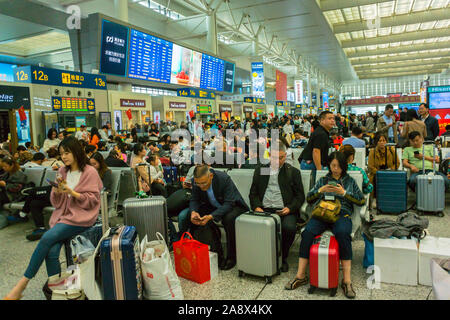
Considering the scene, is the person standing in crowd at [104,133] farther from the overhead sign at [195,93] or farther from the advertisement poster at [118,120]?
the overhead sign at [195,93]

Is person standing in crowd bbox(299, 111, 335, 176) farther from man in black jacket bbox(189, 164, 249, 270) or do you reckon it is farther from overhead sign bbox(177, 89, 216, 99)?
overhead sign bbox(177, 89, 216, 99)

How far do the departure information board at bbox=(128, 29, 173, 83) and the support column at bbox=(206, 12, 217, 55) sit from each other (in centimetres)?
373

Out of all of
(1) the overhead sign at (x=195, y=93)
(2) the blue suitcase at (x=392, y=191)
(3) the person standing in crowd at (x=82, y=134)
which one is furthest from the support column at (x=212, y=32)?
(2) the blue suitcase at (x=392, y=191)

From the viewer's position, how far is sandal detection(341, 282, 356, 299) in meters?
3.05

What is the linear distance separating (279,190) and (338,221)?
78 cm

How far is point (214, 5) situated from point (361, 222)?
688 inches

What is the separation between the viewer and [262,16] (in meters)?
18.8

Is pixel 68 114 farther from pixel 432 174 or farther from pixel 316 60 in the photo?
pixel 316 60

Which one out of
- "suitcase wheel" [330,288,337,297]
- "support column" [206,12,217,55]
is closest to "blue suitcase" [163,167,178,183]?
"suitcase wheel" [330,288,337,297]

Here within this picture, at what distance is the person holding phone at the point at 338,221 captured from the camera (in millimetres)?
3201

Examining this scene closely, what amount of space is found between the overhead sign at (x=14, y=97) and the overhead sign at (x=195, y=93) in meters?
8.10

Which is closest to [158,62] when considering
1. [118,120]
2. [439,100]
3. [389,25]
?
[118,120]

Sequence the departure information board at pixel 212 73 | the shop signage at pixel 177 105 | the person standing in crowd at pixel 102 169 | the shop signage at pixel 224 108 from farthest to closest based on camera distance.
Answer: the shop signage at pixel 224 108 < the departure information board at pixel 212 73 < the shop signage at pixel 177 105 < the person standing in crowd at pixel 102 169
